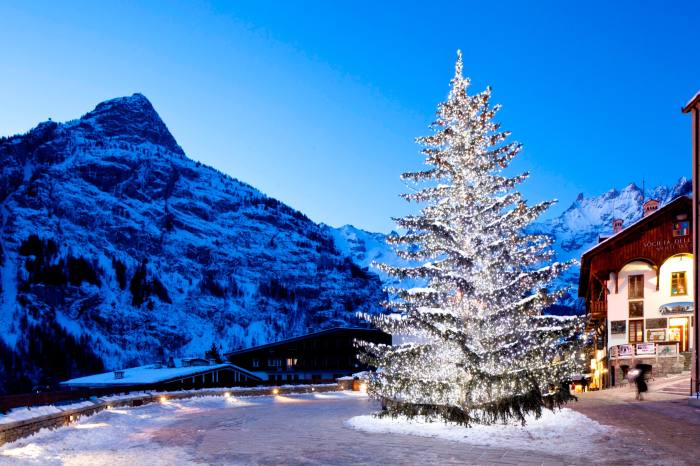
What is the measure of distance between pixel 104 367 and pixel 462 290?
174727 millimetres

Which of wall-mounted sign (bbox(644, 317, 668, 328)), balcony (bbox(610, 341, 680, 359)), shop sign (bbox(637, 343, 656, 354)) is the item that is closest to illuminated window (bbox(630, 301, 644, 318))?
wall-mounted sign (bbox(644, 317, 668, 328))

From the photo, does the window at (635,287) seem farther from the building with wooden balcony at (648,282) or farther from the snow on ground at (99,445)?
the snow on ground at (99,445)

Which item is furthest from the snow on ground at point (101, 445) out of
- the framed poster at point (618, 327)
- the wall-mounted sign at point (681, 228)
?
the wall-mounted sign at point (681, 228)

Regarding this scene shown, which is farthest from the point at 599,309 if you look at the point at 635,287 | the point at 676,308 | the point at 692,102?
the point at 692,102

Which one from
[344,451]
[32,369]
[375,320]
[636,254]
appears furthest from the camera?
[32,369]

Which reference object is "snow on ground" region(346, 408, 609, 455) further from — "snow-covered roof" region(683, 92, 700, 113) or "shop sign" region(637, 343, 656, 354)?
"shop sign" region(637, 343, 656, 354)

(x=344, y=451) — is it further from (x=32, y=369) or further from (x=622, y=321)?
(x=32, y=369)

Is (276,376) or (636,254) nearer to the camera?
(636,254)

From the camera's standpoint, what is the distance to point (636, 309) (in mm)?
40562

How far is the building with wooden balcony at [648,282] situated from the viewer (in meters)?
38.2

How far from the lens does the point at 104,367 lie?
576ft

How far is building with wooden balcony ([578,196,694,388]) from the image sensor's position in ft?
125

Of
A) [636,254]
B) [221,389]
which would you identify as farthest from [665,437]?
[221,389]

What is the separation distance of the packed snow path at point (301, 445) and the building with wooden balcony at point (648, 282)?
22.1 m
